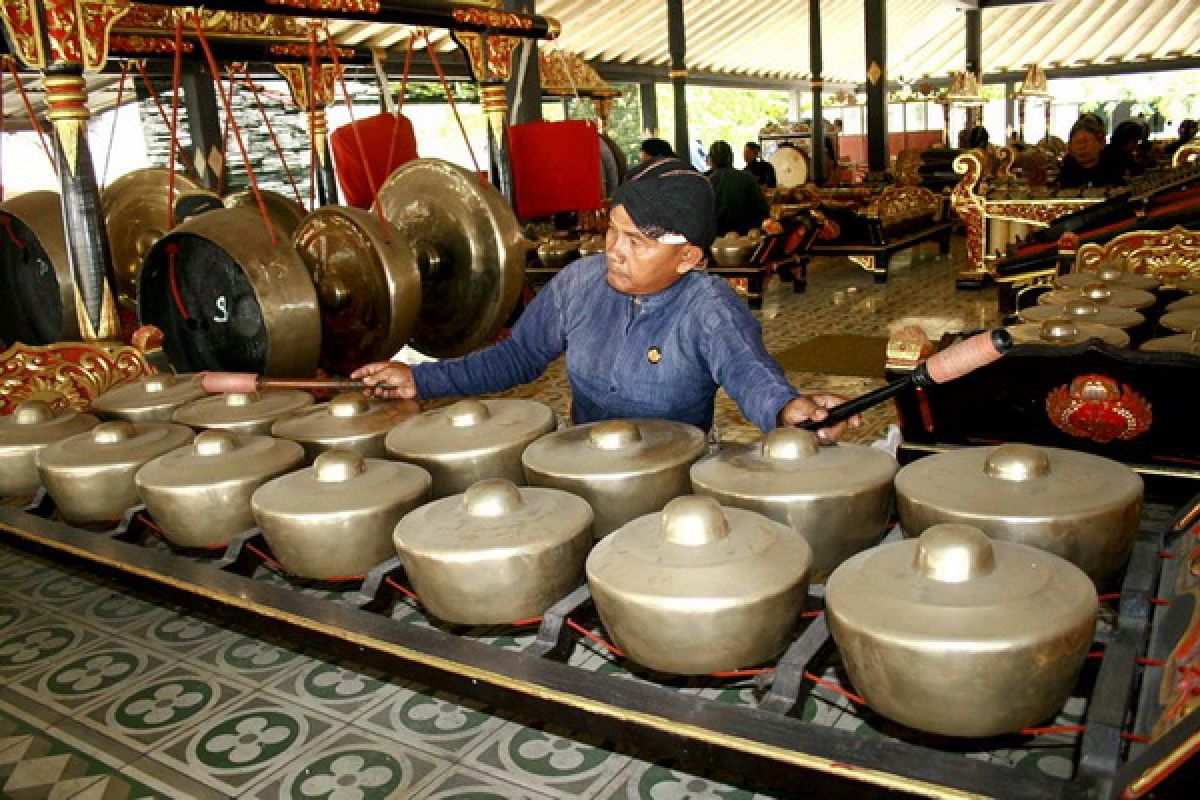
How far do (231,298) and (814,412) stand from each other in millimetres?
1428

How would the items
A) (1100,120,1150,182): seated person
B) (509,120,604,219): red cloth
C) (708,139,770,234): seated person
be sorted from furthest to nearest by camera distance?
(708,139,770,234): seated person < (1100,120,1150,182): seated person < (509,120,604,219): red cloth

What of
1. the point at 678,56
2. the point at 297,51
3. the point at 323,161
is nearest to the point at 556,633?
the point at 297,51

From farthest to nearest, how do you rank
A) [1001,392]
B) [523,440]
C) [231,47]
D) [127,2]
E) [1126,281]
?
1. [231,47]
2. [1126,281]
3. [127,2]
4. [1001,392]
5. [523,440]

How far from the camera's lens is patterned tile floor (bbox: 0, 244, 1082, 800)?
3.15ft

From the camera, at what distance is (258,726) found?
1.08m

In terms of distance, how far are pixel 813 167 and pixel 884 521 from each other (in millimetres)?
12287

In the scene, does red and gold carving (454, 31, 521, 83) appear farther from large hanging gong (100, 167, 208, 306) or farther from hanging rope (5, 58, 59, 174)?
hanging rope (5, 58, 59, 174)

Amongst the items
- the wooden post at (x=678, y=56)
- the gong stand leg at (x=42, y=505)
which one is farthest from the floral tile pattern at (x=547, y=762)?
the wooden post at (x=678, y=56)

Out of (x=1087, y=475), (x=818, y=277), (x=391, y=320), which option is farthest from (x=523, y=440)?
(x=818, y=277)

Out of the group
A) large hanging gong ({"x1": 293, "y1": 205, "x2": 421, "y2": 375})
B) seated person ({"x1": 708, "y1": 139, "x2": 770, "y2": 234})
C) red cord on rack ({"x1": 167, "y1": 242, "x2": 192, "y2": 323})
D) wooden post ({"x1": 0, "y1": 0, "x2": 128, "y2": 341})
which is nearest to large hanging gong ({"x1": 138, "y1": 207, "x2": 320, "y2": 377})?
red cord on rack ({"x1": 167, "y1": 242, "x2": 192, "y2": 323})

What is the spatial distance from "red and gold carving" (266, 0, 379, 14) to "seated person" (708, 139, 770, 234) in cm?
404

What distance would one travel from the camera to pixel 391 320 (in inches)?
99.3

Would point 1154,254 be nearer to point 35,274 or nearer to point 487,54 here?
point 487,54

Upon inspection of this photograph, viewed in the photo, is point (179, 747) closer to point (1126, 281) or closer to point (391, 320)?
point (391, 320)
